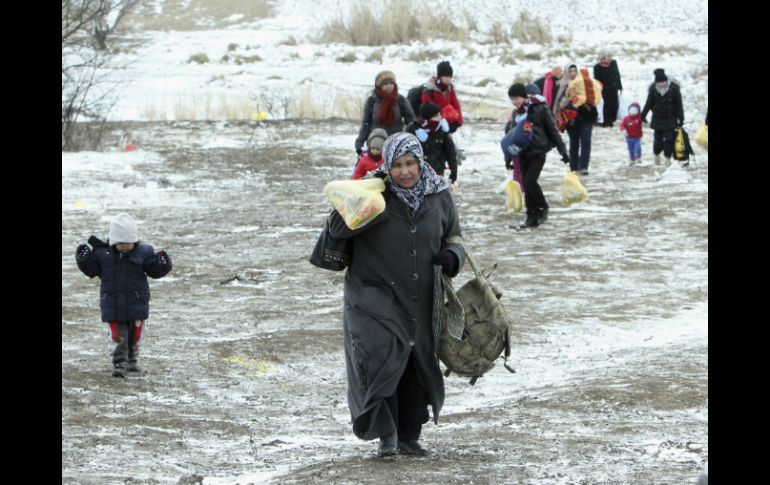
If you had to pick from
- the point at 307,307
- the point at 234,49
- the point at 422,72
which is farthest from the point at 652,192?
the point at 234,49

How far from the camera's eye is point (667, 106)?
1931cm

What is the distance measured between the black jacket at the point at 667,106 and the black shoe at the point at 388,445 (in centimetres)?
1342

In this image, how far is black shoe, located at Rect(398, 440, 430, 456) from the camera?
6645 millimetres

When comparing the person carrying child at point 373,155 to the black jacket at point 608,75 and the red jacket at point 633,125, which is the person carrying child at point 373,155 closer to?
the red jacket at point 633,125

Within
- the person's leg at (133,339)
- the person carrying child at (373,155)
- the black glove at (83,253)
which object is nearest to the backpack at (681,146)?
the person carrying child at (373,155)

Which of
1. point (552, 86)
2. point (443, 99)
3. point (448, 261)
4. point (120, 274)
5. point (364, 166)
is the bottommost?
point (120, 274)

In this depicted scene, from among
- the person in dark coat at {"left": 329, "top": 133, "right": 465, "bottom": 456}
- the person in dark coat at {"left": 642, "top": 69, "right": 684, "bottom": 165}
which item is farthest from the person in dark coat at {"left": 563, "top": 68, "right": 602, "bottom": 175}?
the person in dark coat at {"left": 329, "top": 133, "right": 465, "bottom": 456}

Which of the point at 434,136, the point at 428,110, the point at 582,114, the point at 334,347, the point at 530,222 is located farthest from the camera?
the point at 582,114

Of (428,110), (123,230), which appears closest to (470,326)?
(123,230)

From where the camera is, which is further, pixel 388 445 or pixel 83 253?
pixel 83 253

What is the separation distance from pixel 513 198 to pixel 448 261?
32.8ft

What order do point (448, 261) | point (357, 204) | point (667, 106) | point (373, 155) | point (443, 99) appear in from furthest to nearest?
1. point (667, 106)
2. point (443, 99)
3. point (373, 155)
4. point (448, 261)
5. point (357, 204)

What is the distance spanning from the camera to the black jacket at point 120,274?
8914 millimetres

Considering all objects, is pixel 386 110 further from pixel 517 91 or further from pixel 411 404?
pixel 411 404
